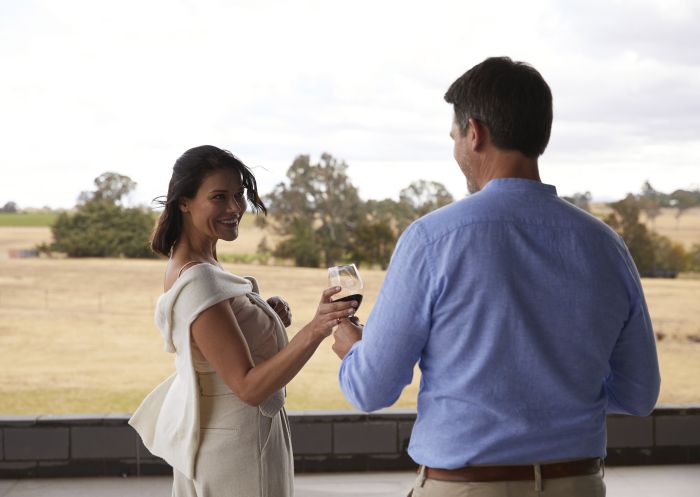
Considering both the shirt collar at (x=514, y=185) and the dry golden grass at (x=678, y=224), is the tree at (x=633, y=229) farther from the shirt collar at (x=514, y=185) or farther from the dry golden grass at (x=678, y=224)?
the shirt collar at (x=514, y=185)

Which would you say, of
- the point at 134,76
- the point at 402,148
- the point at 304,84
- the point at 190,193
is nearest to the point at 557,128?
the point at 402,148

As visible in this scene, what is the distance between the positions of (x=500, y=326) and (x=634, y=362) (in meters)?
0.30

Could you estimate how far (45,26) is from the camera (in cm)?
559

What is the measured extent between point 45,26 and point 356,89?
6.85 ft

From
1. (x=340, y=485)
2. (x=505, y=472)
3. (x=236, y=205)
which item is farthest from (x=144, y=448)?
(x=505, y=472)

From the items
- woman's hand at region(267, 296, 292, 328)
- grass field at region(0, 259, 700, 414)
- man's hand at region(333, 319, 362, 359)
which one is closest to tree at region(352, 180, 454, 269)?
grass field at region(0, 259, 700, 414)

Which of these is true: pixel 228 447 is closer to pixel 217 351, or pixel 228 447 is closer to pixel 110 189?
pixel 217 351

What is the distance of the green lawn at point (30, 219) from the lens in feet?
18.3

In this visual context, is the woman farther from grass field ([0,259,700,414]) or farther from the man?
grass field ([0,259,700,414])

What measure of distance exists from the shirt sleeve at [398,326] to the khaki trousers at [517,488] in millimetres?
156

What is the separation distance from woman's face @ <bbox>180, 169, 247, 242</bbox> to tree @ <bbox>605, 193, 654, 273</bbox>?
416 centimetres

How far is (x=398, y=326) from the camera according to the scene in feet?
4.06

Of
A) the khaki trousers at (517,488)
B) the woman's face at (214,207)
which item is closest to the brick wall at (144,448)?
the woman's face at (214,207)

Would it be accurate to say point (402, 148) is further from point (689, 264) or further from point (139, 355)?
point (139, 355)
